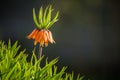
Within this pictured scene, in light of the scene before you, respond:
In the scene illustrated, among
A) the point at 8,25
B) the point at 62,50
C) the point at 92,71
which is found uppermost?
the point at 8,25

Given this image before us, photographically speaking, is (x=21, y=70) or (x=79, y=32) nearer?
(x=21, y=70)

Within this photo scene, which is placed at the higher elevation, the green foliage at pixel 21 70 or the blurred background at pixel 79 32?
the blurred background at pixel 79 32

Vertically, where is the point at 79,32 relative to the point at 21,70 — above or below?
above

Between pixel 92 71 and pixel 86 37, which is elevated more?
pixel 86 37

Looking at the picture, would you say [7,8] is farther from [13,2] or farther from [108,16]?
[108,16]

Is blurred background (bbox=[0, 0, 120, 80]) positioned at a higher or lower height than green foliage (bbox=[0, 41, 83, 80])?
higher

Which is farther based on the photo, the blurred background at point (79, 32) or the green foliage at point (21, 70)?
the blurred background at point (79, 32)

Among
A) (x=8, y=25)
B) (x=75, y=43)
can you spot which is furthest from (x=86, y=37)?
(x=8, y=25)

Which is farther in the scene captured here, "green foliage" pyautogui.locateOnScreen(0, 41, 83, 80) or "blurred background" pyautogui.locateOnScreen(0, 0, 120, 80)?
"blurred background" pyautogui.locateOnScreen(0, 0, 120, 80)
